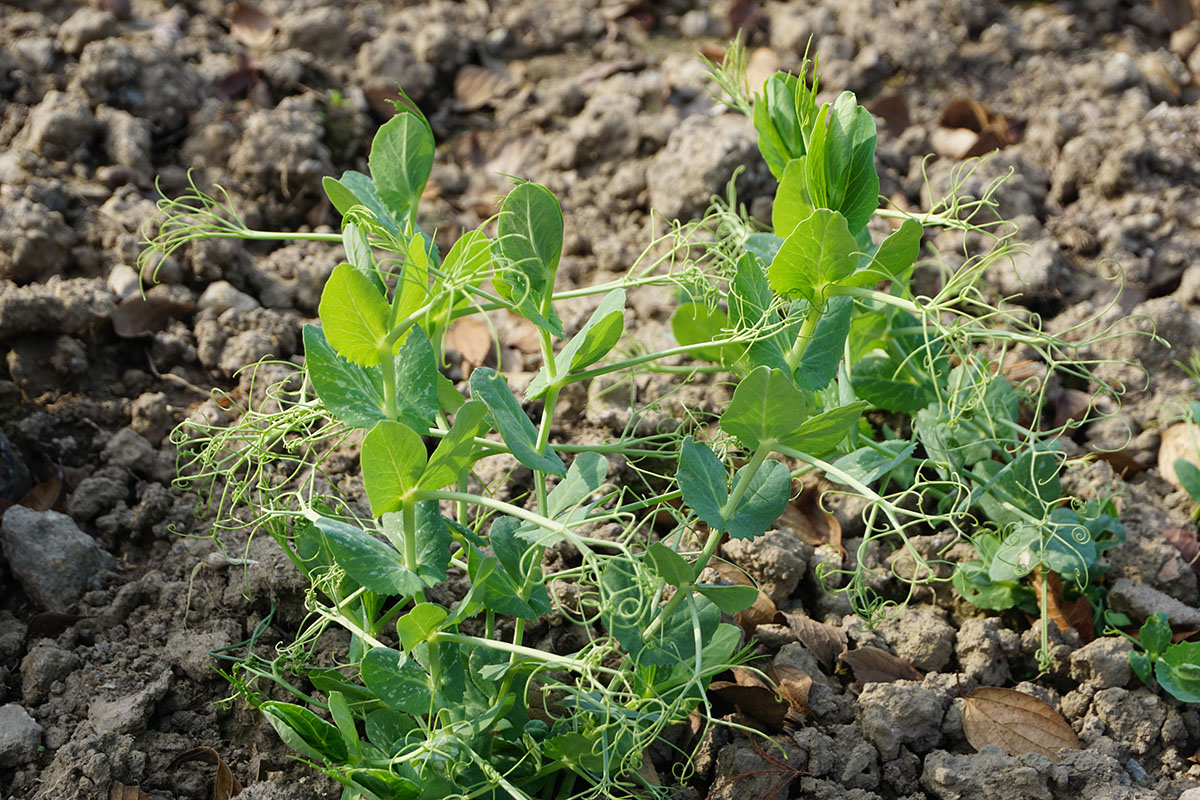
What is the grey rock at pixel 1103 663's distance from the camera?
1.40 m

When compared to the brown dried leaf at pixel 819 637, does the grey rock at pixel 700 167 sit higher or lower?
higher

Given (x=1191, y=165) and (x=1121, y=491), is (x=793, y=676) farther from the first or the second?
(x=1191, y=165)

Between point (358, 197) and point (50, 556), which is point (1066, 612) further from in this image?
point (50, 556)

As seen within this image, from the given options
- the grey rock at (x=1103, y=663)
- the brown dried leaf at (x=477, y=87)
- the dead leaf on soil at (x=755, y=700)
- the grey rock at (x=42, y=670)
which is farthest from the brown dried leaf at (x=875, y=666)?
the brown dried leaf at (x=477, y=87)

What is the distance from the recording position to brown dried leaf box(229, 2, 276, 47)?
2.38 m

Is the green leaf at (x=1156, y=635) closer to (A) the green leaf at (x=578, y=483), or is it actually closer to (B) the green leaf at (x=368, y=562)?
(A) the green leaf at (x=578, y=483)

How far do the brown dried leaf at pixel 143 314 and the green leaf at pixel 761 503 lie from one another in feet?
3.93

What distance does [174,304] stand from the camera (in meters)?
1.79

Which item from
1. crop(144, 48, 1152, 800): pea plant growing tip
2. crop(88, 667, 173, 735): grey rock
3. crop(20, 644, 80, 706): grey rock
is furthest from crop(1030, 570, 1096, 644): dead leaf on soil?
crop(20, 644, 80, 706): grey rock

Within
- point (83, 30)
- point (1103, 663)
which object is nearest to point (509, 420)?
point (1103, 663)

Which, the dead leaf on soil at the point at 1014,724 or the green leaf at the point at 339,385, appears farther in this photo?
the dead leaf on soil at the point at 1014,724

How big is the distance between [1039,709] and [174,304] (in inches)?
61.4

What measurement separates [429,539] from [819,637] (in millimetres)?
643

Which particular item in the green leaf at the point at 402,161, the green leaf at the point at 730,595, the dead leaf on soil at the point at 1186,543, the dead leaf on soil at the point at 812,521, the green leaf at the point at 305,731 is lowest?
the dead leaf on soil at the point at 1186,543
